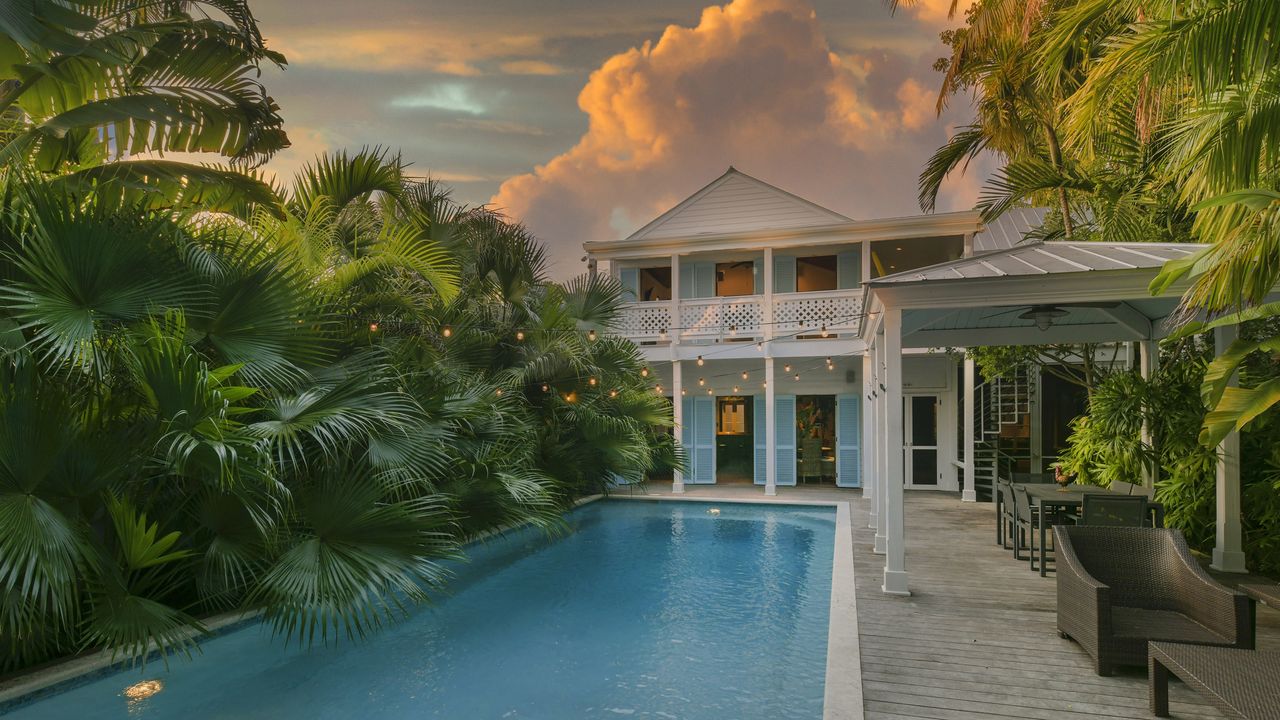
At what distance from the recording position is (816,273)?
603 inches

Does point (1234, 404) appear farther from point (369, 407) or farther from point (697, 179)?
point (697, 179)

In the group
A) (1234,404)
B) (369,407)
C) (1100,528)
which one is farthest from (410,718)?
(1234,404)

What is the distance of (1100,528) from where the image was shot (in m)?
4.41

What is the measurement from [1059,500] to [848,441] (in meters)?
8.46

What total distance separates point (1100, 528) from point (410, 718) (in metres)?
4.55

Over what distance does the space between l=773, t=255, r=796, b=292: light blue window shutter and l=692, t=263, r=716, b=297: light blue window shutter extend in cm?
143

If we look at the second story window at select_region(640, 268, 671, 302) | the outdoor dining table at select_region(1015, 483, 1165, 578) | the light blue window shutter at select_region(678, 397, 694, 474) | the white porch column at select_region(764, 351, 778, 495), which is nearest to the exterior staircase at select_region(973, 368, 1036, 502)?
the white porch column at select_region(764, 351, 778, 495)

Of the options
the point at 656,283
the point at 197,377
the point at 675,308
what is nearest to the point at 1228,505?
the point at 197,377

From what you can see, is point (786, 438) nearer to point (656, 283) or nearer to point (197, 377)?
point (656, 283)

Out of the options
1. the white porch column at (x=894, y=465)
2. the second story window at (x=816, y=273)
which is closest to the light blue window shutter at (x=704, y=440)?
the second story window at (x=816, y=273)

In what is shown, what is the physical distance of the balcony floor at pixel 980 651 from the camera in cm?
354

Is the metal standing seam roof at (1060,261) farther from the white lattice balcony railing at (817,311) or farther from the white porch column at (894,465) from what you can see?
the white lattice balcony railing at (817,311)

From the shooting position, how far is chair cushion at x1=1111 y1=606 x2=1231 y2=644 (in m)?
3.69

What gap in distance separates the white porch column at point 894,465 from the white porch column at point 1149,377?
339 cm
